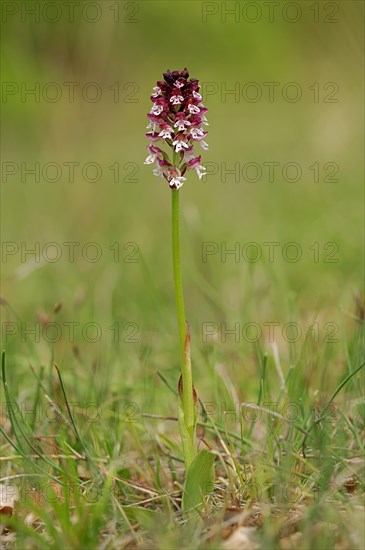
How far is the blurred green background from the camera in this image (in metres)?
2.95

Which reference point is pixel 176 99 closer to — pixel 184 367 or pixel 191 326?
pixel 184 367

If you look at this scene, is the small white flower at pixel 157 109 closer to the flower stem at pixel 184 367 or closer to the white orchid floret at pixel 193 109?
the white orchid floret at pixel 193 109

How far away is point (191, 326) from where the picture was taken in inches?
124

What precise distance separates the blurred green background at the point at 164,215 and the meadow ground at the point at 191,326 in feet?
0.07

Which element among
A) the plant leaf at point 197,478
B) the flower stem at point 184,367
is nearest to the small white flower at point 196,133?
the flower stem at point 184,367

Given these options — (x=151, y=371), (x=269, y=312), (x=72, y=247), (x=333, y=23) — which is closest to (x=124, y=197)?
(x=72, y=247)

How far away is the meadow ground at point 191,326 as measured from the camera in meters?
1.48

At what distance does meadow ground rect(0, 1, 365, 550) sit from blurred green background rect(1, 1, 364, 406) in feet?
0.07

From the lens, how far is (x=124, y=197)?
6.46m

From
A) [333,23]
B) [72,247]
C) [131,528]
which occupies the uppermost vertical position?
[333,23]

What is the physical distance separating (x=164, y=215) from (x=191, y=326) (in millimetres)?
2687

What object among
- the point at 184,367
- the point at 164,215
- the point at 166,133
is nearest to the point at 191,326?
the point at 184,367

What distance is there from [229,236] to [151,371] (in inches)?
82.6

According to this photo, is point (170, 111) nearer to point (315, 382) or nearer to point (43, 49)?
A: point (315, 382)
